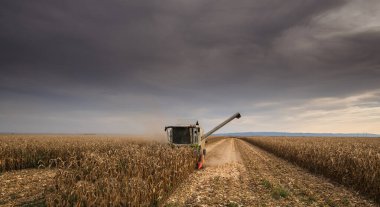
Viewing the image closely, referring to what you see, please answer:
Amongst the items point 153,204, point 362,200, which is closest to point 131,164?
point 153,204

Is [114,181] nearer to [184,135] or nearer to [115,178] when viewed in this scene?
[115,178]

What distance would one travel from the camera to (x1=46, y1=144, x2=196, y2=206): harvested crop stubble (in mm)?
7785

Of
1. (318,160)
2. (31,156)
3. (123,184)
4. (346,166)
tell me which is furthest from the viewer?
(31,156)

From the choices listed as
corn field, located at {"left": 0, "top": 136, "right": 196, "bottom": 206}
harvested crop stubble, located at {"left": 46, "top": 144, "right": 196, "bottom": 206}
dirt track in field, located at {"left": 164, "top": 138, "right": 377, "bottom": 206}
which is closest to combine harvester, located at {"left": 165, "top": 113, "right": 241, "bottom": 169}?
corn field, located at {"left": 0, "top": 136, "right": 196, "bottom": 206}

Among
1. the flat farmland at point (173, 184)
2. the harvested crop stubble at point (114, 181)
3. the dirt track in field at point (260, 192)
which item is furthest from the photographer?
the dirt track in field at point (260, 192)

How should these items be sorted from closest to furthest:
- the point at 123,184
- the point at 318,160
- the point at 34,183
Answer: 1. the point at 123,184
2. the point at 34,183
3. the point at 318,160

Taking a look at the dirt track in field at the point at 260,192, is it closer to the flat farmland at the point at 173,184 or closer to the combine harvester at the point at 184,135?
the flat farmland at the point at 173,184

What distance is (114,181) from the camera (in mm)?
8820

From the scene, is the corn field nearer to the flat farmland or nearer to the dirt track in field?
the flat farmland

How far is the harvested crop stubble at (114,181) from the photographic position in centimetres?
779

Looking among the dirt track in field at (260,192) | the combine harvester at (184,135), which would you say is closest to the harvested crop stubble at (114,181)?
the dirt track in field at (260,192)

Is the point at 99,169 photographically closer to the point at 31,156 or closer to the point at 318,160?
the point at 31,156

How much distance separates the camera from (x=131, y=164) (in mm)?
11445

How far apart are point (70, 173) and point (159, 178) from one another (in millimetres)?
3550
